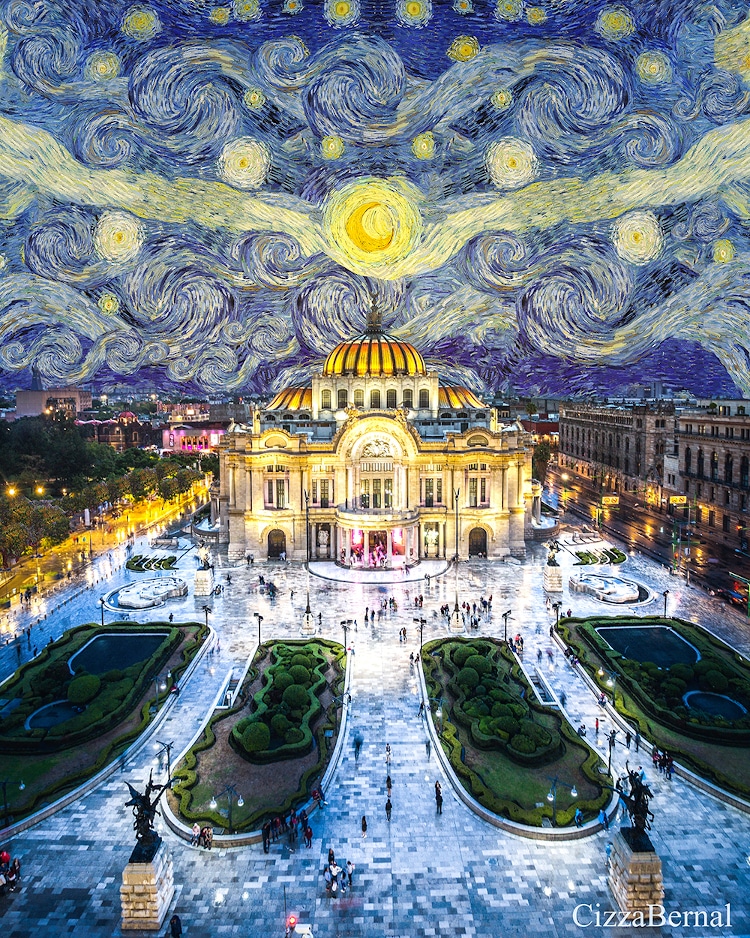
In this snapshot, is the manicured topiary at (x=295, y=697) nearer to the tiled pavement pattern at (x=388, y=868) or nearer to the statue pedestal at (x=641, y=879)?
the tiled pavement pattern at (x=388, y=868)

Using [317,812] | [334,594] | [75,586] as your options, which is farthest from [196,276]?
[317,812]

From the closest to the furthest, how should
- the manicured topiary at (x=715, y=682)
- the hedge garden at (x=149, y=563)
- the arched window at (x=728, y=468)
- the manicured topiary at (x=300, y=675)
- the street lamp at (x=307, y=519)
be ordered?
the manicured topiary at (x=715, y=682)
the manicured topiary at (x=300, y=675)
the hedge garden at (x=149, y=563)
the street lamp at (x=307, y=519)
the arched window at (x=728, y=468)

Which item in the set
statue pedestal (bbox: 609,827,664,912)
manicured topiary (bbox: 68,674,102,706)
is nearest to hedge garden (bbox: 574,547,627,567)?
statue pedestal (bbox: 609,827,664,912)

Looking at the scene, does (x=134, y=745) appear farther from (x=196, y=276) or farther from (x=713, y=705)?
(x=196, y=276)

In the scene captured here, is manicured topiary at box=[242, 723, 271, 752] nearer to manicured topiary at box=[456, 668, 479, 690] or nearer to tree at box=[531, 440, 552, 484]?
manicured topiary at box=[456, 668, 479, 690]

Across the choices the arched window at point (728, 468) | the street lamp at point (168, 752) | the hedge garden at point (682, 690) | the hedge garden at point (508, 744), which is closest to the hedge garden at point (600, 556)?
the hedge garden at point (682, 690)
